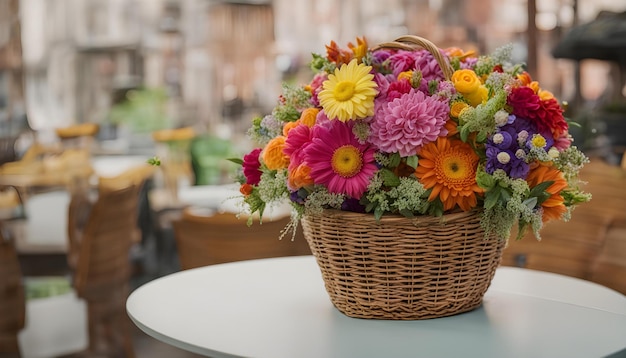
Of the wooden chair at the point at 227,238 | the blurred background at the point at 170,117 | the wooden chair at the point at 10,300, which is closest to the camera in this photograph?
the wooden chair at the point at 227,238

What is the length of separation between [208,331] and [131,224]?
218 centimetres

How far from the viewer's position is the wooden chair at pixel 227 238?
9.04 ft

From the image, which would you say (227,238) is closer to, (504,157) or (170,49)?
(504,157)

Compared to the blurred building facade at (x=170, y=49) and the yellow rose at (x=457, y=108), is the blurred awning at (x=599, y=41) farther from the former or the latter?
the yellow rose at (x=457, y=108)

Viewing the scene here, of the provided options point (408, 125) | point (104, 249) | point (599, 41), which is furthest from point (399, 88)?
point (599, 41)

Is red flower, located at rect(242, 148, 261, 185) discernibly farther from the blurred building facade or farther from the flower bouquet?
the blurred building facade

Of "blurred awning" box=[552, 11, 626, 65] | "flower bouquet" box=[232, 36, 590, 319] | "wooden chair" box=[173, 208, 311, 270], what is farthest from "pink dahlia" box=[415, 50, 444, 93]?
"blurred awning" box=[552, 11, 626, 65]

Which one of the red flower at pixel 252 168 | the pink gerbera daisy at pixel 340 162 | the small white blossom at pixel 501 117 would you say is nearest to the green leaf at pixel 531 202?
the small white blossom at pixel 501 117

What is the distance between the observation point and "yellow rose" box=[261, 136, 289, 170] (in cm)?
167

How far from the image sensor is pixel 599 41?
311 inches

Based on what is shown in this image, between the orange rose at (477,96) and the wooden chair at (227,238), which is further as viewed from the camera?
the wooden chair at (227,238)

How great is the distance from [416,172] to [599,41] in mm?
6831

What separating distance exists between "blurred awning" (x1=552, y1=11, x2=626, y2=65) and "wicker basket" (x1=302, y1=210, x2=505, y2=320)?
6.55m

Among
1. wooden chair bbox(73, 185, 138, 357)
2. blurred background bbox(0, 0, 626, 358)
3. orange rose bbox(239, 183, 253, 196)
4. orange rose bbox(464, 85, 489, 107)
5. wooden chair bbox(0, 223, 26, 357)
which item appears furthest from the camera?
wooden chair bbox(73, 185, 138, 357)
